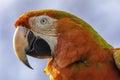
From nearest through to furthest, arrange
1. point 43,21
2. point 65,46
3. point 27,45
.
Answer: point 65,46 < point 27,45 < point 43,21

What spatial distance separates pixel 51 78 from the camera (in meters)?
4.99

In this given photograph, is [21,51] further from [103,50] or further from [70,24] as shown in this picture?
[103,50]

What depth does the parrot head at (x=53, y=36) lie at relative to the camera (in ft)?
16.2

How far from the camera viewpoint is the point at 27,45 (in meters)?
5.04

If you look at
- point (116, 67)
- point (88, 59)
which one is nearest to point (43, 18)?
point (88, 59)

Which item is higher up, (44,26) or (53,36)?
(44,26)

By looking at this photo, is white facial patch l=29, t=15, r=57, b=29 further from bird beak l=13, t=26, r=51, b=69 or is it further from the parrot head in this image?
bird beak l=13, t=26, r=51, b=69

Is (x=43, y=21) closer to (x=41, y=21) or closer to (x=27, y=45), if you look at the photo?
(x=41, y=21)

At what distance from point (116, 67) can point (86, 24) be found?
0.76 m

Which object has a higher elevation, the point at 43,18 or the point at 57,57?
the point at 43,18

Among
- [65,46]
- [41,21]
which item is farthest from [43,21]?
[65,46]

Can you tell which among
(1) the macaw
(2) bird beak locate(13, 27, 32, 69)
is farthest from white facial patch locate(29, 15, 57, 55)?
(2) bird beak locate(13, 27, 32, 69)

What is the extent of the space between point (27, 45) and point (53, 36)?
381mm

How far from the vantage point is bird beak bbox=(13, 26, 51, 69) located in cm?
500
